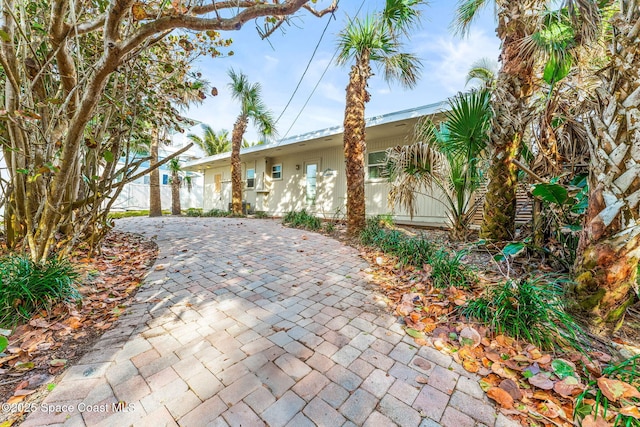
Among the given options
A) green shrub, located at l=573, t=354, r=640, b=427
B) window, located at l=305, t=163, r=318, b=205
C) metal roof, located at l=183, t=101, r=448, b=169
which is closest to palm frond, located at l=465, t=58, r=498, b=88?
metal roof, located at l=183, t=101, r=448, b=169

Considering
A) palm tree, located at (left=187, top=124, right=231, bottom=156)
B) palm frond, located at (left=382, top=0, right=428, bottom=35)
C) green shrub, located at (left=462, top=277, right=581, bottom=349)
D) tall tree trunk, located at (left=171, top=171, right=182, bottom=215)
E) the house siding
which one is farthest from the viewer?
palm tree, located at (left=187, top=124, right=231, bottom=156)

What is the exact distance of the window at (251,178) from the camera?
13242 mm

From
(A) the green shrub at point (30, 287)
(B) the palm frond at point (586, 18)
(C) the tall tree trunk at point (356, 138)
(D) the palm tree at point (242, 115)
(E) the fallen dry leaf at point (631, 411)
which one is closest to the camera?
(E) the fallen dry leaf at point (631, 411)

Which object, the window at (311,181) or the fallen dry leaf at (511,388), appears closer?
the fallen dry leaf at (511,388)

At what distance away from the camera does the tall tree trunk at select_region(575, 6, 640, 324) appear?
1.98m

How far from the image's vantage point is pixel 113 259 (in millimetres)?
3902

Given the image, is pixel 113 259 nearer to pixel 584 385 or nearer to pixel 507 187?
pixel 584 385

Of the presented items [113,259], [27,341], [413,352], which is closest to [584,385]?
[413,352]

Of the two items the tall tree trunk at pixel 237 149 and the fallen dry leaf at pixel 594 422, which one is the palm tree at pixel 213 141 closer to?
the tall tree trunk at pixel 237 149

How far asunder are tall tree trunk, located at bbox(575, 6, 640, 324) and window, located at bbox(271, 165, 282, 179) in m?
10.8

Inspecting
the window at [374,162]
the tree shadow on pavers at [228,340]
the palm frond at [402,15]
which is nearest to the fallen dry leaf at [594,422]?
the tree shadow on pavers at [228,340]

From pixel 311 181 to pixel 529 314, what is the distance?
364 inches

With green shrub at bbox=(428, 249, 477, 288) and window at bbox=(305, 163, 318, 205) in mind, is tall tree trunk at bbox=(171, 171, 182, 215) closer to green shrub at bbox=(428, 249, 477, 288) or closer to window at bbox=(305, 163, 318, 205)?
window at bbox=(305, 163, 318, 205)

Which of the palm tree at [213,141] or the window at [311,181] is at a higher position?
the palm tree at [213,141]
